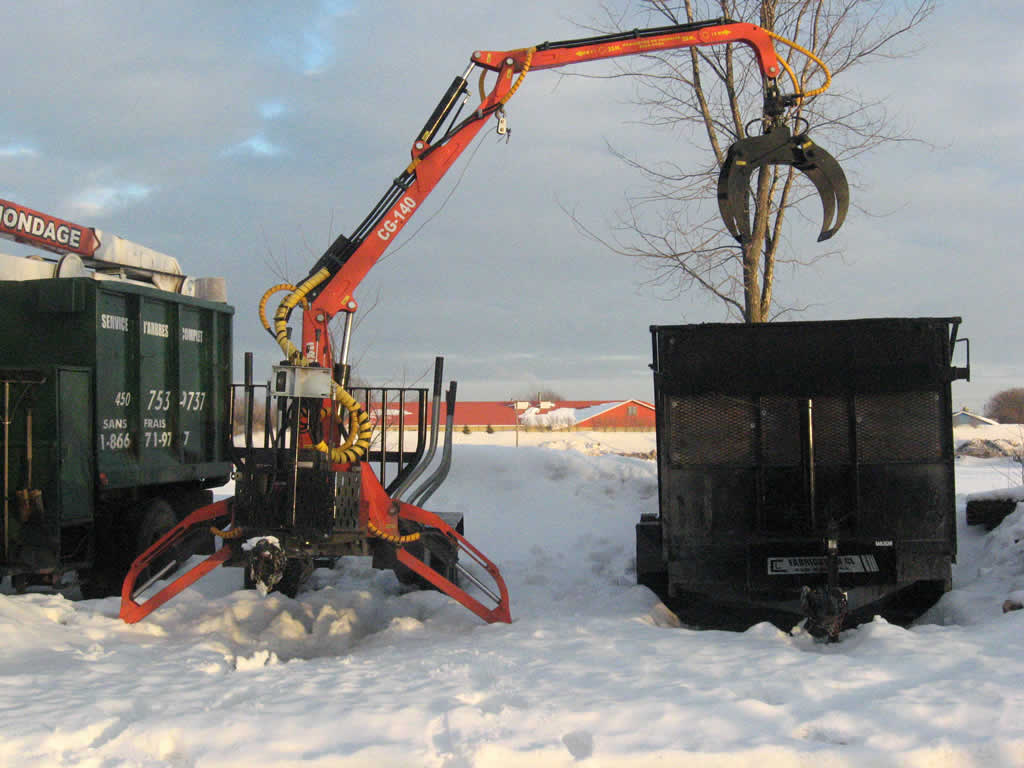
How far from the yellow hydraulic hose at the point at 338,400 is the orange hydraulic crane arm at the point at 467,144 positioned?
2 centimetres

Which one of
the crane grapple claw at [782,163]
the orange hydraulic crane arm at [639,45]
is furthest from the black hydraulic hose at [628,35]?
the crane grapple claw at [782,163]

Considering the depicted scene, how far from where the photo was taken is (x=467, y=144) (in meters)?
8.30

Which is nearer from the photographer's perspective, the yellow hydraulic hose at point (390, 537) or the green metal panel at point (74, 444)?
the yellow hydraulic hose at point (390, 537)

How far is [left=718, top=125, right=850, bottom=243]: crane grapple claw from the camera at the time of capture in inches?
319

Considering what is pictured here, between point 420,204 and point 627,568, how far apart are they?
4.76 m

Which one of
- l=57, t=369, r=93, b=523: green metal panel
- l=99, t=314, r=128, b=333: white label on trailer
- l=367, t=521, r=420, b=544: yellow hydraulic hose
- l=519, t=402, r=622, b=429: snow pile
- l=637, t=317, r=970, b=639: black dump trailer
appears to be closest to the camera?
l=367, t=521, r=420, b=544: yellow hydraulic hose

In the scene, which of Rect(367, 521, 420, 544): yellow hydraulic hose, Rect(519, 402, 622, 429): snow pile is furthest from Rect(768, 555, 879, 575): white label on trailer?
Rect(519, 402, 622, 429): snow pile

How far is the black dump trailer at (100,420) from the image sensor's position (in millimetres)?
7621

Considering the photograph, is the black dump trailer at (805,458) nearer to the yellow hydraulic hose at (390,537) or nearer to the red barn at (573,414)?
the yellow hydraulic hose at (390,537)

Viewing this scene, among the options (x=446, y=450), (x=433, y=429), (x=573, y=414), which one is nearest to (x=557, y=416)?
(x=573, y=414)

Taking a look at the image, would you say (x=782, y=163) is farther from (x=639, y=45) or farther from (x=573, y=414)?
(x=573, y=414)

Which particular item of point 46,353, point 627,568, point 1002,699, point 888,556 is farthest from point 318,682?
point 627,568

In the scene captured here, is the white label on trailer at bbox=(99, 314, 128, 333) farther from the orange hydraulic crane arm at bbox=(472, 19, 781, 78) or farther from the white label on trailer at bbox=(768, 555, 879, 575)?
the white label on trailer at bbox=(768, 555, 879, 575)

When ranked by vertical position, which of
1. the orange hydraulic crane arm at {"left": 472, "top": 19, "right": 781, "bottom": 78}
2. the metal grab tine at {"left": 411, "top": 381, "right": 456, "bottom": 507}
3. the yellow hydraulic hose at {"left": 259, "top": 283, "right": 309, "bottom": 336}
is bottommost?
the metal grab tine at {"left": 411, "top": 381, "right": 456, "bottom": 507}
